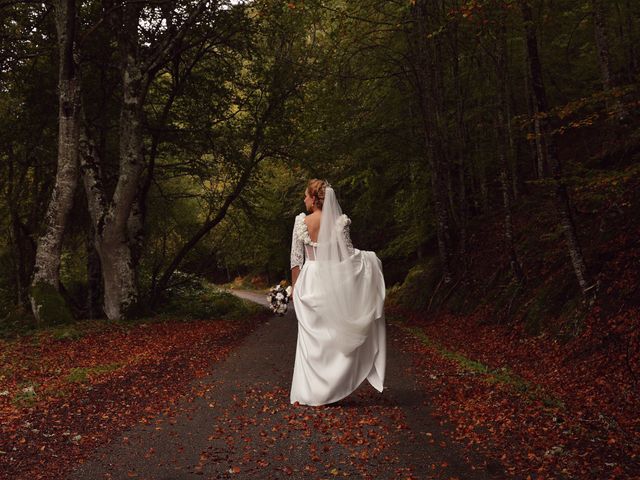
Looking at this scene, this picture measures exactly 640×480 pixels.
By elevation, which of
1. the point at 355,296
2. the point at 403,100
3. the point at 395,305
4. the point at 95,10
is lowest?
the point at 395,305

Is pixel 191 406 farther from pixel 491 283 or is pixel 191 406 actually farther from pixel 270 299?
pixel 491 283

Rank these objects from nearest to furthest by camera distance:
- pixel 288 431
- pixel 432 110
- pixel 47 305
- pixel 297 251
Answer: pixel 288 431 → pixel 297 251 → pixel 47 305 → pixel 432 110

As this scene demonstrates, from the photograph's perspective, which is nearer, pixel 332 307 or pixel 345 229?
pixel 332 307

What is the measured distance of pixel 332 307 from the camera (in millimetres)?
7398

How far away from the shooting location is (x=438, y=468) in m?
4.77

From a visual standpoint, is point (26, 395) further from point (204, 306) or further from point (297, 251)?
point (204, 306)

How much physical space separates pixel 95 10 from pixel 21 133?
4609 mm

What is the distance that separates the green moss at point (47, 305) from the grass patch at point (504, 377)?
28.5ft

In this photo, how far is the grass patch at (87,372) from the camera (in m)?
8.45

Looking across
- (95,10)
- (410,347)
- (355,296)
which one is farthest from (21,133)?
(355,296)

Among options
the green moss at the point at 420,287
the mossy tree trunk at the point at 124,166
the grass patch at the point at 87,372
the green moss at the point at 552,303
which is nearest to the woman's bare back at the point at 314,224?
the grass patch at the point at 87,372

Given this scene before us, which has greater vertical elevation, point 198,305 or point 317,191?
point 317,191

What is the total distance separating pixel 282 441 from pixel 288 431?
1.12 feet

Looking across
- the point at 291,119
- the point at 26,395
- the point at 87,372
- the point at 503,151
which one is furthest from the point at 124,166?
the point at 503,151
